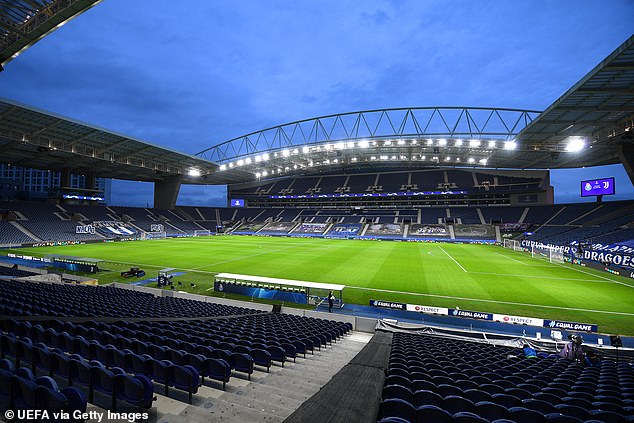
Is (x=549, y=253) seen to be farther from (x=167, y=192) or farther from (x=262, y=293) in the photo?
(x=167, y=192)

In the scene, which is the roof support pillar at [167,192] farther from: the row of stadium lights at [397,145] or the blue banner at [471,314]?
the blue banner at [471,314]

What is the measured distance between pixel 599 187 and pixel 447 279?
49189 millimetres

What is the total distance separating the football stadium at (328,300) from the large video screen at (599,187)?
0.62m

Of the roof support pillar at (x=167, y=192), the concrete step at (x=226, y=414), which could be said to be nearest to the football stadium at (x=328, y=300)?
the concrete step at (x=226, y=414)

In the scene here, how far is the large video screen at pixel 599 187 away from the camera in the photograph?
50416mm

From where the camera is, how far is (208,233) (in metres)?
76.9

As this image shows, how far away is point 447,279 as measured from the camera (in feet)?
82.7

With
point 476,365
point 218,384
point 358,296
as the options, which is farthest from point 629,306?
point 218,384

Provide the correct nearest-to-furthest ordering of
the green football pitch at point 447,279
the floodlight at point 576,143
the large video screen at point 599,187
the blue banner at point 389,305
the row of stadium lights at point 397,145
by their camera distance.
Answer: the blue banner at point 389,305 < the green football pitch at point 447,279 < the floodlight at point 576,143 < the row of stadium lights at point 397,145 < the large video screen at point 599,187

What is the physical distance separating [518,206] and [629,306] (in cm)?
5982

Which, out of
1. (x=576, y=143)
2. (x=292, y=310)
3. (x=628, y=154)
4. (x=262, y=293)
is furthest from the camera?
(x=628, y=154)

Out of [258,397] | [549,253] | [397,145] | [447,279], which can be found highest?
[397,145]

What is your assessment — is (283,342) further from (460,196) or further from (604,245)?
(460,196)

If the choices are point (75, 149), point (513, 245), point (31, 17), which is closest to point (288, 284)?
point (31, 17)
